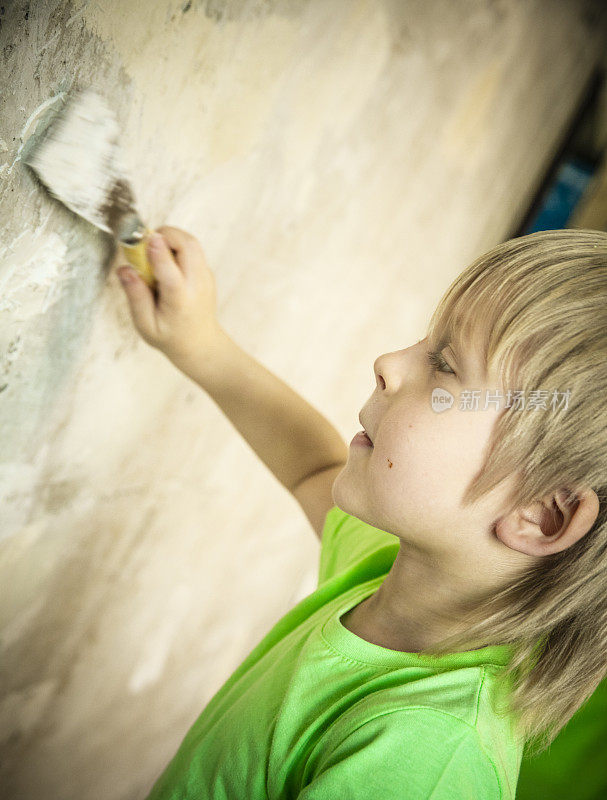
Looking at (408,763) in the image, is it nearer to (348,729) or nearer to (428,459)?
(348,729)

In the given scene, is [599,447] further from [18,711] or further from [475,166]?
[475,166]

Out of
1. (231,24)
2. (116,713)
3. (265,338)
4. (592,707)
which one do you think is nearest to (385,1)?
(231,24)

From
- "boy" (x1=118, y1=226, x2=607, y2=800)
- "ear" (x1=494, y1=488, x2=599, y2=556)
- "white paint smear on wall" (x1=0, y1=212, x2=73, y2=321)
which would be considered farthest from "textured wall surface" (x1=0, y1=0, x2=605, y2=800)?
"ear" (x1=494, y1=488, x2=599, y2=556)

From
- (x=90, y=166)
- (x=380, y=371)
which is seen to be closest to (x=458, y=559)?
(x=380, y=371)

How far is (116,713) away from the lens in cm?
112

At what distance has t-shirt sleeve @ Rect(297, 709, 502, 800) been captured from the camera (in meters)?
0.55

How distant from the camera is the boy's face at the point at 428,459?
1.98ft

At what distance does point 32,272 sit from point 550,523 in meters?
0.52

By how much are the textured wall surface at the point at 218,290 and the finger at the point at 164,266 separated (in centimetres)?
3

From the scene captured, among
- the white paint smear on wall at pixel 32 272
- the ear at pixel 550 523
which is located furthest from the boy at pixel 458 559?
the white paint smear on wall at pixel 32 272

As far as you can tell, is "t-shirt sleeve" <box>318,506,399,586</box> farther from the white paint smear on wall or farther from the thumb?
the white paint smear on wall

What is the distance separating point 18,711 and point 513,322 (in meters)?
0.83

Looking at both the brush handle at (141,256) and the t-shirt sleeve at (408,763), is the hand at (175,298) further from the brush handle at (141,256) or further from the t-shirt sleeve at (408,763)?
the t-shirt sleeve at (408,763)

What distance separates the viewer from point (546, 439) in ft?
1.89
